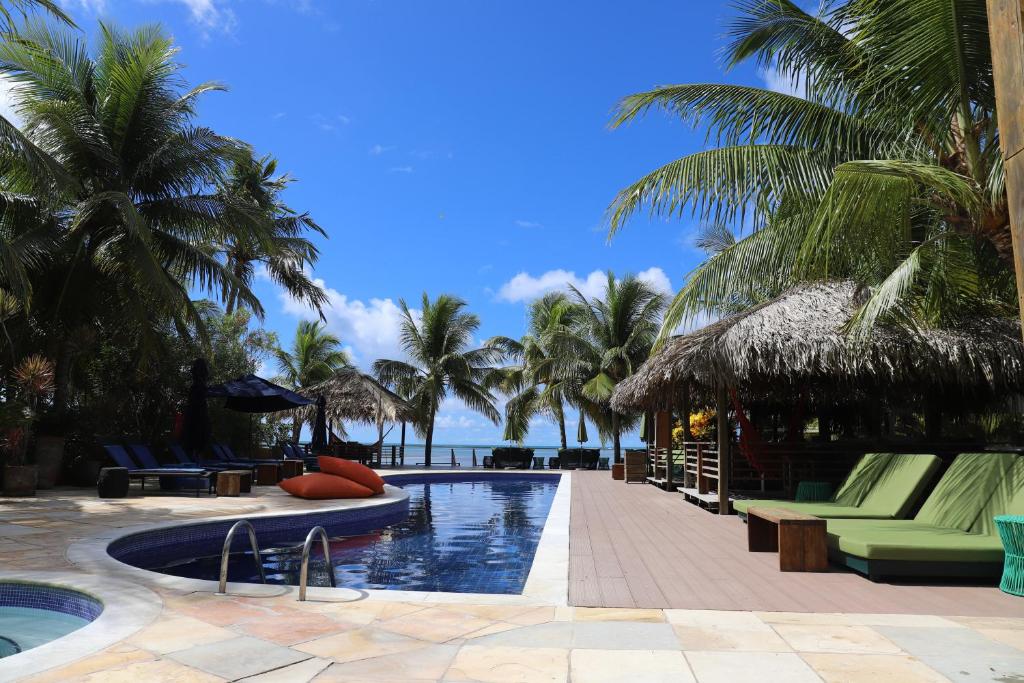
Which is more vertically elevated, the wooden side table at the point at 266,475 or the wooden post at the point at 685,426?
the wooden post at the point at 685,426

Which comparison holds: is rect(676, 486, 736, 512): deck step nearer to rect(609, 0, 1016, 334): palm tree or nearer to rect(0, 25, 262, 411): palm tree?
rect(609, 0, 1016, 334): palm tree

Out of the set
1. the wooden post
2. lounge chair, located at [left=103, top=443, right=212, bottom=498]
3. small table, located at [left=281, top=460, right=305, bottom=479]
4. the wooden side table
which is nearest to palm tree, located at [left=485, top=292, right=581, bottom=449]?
the wooden post

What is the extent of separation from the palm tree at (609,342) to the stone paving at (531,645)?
17.0 metres

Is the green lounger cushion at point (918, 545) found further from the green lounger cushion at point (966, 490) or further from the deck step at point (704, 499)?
the deck step at point (704, 499)

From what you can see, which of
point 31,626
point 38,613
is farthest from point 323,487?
point 31,626

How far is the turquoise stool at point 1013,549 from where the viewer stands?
411cm

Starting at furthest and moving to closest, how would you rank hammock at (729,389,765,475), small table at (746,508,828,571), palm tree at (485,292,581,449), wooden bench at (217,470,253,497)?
palm tree at (485,292,581,449) < wooden bench at (217,470,253,497) < hammock at (729,389,765,475) < small table at (746,508,828,571)

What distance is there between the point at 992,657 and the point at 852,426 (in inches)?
699

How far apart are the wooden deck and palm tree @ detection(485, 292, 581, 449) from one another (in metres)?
15.0

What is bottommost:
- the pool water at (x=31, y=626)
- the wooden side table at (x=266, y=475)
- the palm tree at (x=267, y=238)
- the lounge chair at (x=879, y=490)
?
the pool water at (x=31, y=626)

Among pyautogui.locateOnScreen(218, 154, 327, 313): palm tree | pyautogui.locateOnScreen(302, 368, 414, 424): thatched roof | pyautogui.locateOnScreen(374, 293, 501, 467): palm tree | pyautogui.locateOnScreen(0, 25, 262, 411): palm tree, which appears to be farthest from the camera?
pyautogui.locateOnScreen(374, 293, 501, 467): palm tree

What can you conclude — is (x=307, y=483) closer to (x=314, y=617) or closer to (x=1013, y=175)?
(x=314, y=617)

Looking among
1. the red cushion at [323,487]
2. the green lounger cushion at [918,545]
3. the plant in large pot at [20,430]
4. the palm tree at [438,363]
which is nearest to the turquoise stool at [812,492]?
the green lounger cushion at [918,545]

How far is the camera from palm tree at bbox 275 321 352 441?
26375 mm
